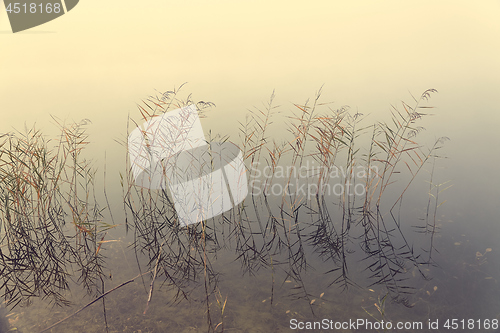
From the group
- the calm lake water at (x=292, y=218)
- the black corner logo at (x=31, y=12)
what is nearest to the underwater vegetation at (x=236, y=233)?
the calm lake water at (x=292, y=218)

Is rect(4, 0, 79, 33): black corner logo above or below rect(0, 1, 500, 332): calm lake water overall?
above

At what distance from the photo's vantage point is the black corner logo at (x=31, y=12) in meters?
9.03

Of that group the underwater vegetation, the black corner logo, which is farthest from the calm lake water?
the black corner logo

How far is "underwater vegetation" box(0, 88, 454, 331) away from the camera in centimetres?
271

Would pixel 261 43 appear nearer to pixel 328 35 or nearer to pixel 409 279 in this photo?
pixel 328 35

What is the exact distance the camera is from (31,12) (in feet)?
32.7

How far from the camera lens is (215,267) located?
2893mm

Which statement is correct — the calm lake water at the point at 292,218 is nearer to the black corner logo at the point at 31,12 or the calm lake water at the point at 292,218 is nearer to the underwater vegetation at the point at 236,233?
the underwater vegetation at the point at 236,233

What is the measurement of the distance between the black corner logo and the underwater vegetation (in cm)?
681

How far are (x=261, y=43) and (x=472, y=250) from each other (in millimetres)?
8350

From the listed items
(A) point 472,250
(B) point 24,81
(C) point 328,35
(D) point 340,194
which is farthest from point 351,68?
(B) point 24,81

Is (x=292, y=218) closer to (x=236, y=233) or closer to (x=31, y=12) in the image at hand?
(x=236, y=233)

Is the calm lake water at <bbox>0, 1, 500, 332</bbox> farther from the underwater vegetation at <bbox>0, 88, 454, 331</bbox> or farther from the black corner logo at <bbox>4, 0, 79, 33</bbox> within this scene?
the black corner logo at <bbox>4, 0, 79, 33</bbox>

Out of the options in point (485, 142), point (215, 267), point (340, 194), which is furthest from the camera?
point (485, 142)
